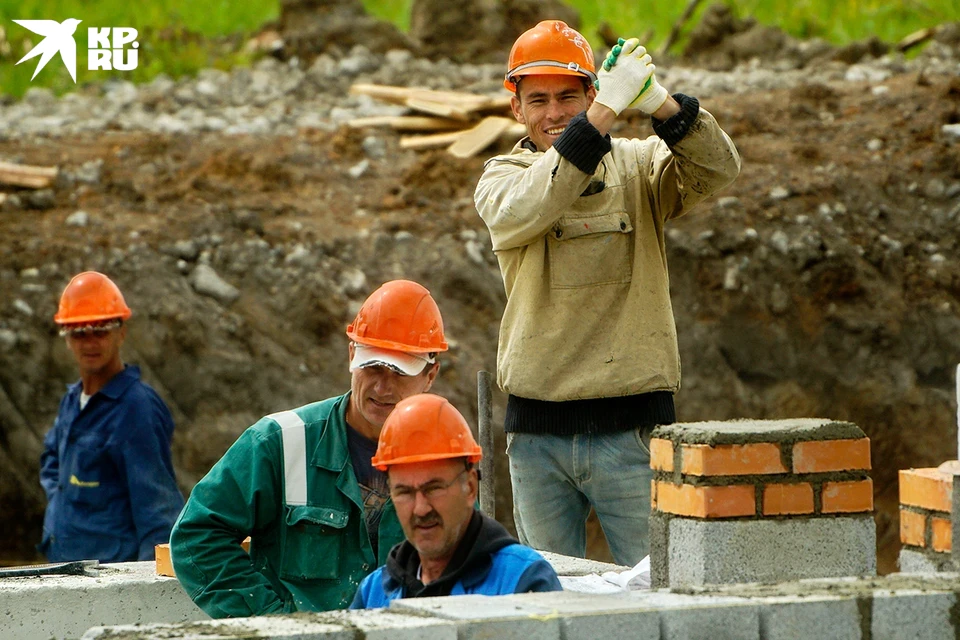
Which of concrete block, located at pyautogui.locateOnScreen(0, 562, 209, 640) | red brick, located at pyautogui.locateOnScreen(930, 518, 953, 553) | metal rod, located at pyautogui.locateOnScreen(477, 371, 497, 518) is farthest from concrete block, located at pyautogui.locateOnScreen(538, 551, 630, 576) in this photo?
concrete block, located at pyautogui.locateOnScreen(0, 562, 209, 640)

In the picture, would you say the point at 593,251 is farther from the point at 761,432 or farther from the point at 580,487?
the point at 761,432

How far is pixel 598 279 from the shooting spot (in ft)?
14.9

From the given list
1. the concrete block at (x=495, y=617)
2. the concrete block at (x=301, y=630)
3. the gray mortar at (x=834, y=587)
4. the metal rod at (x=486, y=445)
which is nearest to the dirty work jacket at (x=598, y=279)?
the metal rod at (x=486, y=445)

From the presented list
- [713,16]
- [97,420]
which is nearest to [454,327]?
[97,420]

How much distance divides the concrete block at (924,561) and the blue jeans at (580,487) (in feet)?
2.61

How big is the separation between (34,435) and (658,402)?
261 inches

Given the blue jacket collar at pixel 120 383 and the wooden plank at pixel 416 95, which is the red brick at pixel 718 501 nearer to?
the blue jacket collar at pixel 120 383

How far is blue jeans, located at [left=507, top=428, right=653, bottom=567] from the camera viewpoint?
4484mm

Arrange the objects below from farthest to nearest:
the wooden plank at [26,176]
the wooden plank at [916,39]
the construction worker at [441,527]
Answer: the wooden plank at [916,39], the wooden plank at [26,176], the construction worker at [441,527]

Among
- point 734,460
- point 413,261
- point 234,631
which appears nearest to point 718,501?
point 734,460

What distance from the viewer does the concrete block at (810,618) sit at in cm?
310

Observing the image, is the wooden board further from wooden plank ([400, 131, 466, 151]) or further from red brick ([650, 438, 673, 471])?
red brick ([650, 438, 673, 471])

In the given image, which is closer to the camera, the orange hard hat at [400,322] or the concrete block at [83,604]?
the orange hard hat at [400,322]

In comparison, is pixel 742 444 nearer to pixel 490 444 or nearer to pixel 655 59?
pixel 490 444
